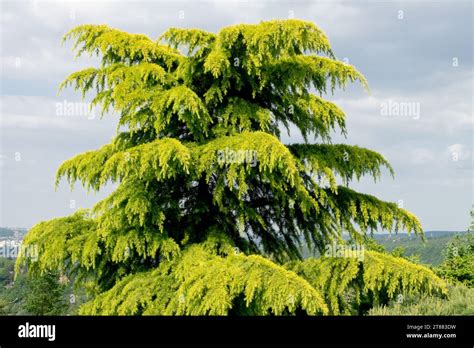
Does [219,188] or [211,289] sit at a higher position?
[219,188]

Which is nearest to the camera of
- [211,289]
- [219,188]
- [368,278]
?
[211,289]

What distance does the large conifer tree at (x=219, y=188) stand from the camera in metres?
9.00

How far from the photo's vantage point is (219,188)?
10023 millimetres

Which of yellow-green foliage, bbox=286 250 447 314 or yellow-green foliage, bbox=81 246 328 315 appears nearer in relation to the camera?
yellow-green foliage, bbox=81 246 328 315

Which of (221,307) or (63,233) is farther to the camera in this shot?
(63,233)

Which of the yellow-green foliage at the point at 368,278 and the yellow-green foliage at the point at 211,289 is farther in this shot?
the yellow-green foliage at the point at 368,278

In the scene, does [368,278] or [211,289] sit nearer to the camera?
[211,289]

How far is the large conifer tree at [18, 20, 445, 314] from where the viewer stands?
9000 millimetres

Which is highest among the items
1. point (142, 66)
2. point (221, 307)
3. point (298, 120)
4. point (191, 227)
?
point (142, 66)

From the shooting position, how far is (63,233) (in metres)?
11.0

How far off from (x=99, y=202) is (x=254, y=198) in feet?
11.1

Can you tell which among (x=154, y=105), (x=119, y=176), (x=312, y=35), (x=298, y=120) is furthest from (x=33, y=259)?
(x=312, y=35)

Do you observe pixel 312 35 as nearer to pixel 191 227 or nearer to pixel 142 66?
pixel 142 66

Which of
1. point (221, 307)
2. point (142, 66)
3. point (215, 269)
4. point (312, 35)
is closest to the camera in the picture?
point (221, 307)
